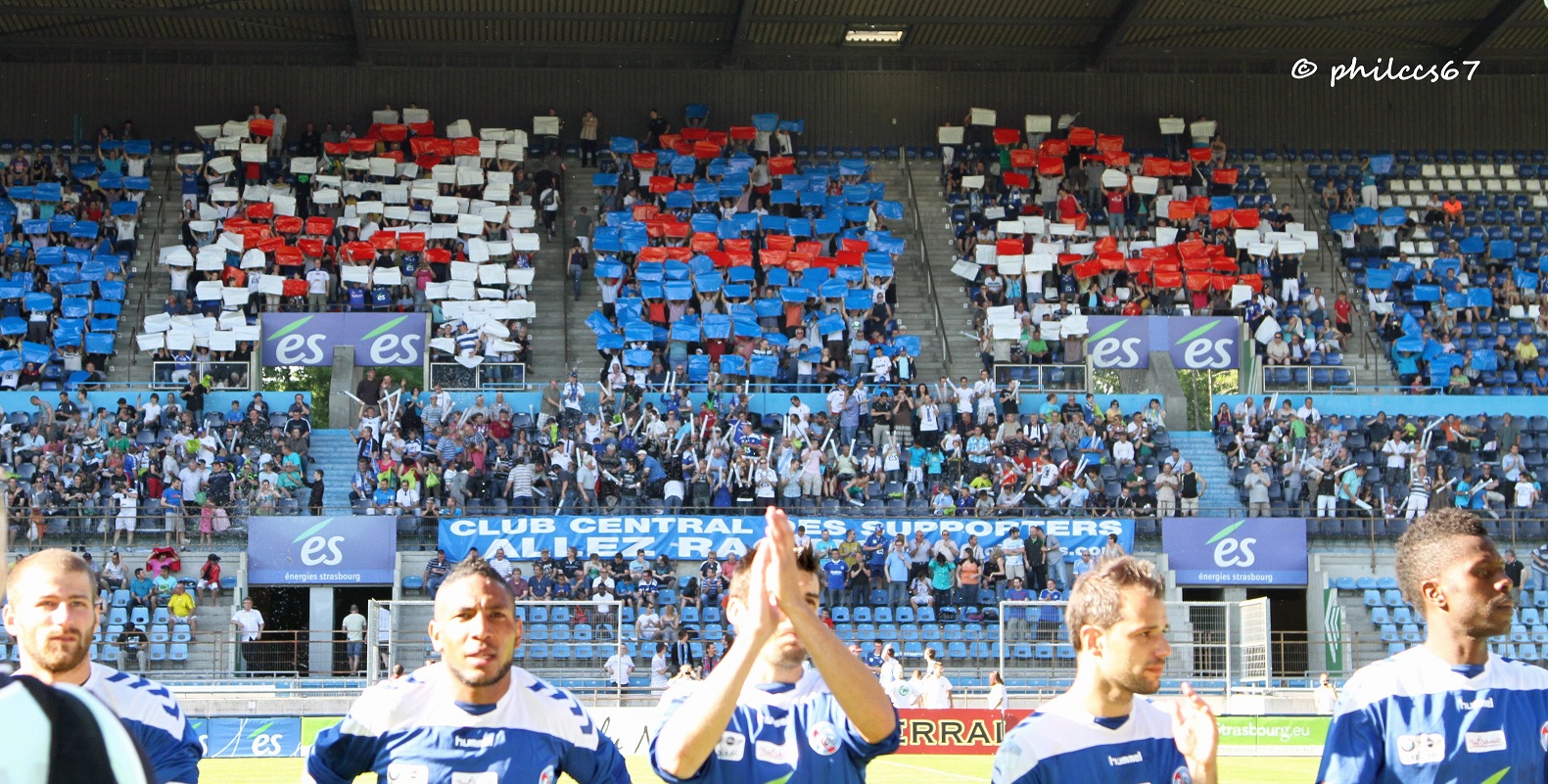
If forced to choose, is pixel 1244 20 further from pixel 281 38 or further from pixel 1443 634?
pixel 1443 634

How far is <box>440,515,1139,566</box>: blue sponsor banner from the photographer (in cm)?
2881

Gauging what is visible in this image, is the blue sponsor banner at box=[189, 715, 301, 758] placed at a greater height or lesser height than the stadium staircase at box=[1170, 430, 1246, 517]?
lesser

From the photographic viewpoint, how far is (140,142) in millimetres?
39906

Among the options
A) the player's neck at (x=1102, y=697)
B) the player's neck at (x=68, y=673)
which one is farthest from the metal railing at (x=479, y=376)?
the player's neck at (x=1102, y=697)

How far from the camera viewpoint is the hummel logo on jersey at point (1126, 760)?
4.92 metres

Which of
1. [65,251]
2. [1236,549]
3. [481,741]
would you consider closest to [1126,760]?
[481,741]

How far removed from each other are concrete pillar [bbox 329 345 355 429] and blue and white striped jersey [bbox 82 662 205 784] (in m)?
28.1

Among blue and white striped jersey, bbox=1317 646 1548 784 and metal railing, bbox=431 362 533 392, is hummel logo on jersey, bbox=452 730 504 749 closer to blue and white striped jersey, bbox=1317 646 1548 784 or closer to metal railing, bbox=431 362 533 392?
blue and white striped jersey, bbox=1317 646 1548 784

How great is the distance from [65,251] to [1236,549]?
25675mm

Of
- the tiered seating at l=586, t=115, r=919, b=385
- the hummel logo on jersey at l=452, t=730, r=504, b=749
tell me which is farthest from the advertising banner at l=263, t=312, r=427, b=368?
the hummel logo on jersey at l=452, t=730, r=504, b=749

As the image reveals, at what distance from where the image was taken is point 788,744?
A: 4.89 m

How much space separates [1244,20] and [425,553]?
24.8 meters

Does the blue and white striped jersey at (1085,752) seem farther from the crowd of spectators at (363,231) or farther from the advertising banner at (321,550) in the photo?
the crowd of spectators at (363,231)
